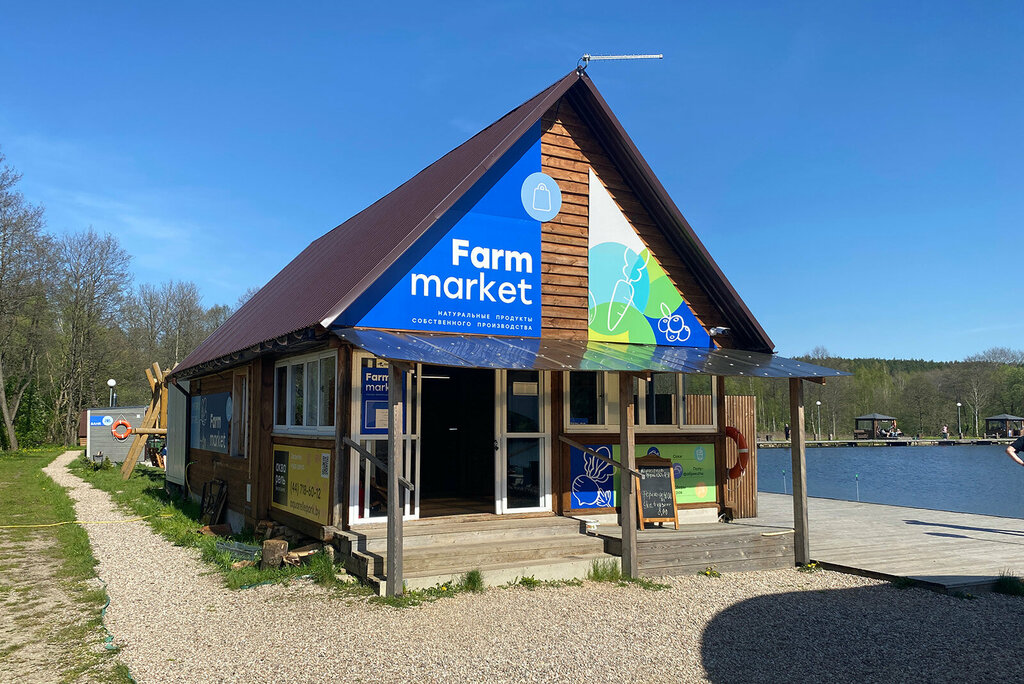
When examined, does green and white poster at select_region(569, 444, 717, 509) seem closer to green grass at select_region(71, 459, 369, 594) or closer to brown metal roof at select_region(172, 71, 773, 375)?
brown metal roof at select_region(172, 71, 773, 375)

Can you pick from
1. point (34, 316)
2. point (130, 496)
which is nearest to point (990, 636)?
point (130, 496)

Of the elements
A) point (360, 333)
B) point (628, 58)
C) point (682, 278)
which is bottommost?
point (360, 333)

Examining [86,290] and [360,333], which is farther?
[86,290]

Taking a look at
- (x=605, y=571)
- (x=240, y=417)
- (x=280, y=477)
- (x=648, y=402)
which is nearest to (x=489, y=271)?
(x=648, y=402)

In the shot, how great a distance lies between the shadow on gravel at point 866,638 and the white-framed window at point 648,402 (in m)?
3.47

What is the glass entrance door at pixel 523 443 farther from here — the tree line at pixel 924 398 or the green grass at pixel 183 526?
the tree line at pixel 924 398

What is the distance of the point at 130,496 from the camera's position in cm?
1725

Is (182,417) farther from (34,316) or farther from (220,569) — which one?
(34,316)

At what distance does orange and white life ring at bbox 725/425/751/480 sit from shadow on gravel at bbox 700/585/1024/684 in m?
3.40

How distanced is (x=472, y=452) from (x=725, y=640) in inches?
244

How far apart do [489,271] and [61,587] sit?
6078mm

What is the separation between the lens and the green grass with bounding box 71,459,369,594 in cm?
792

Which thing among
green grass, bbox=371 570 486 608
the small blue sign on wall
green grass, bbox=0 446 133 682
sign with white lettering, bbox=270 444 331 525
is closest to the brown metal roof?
the small blue sign on wall

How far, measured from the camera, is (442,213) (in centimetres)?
888
